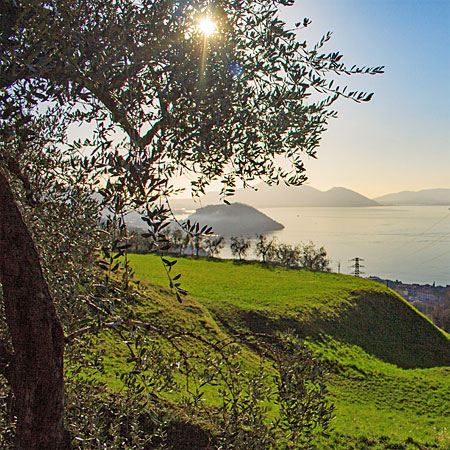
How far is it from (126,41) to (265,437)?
15.8 feet

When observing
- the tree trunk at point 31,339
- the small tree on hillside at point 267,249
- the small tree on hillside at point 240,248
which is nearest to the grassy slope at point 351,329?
the tree trunk at point 31,339

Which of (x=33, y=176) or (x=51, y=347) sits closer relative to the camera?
(x=51, y=347)

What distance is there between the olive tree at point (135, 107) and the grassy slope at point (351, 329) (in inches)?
552

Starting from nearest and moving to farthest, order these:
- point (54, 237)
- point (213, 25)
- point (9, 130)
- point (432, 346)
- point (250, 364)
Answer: point (9, 130)
point (213, 25)
point (54, 237)
point (250, 364)
point (432, 346)

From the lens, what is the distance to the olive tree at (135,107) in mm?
3234

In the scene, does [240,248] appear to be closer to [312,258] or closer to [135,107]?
[312,258]

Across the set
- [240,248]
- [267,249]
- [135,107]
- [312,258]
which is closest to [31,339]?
[135,107]

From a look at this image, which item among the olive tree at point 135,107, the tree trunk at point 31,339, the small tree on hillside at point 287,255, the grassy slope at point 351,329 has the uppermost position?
the olive tree at point 135,107

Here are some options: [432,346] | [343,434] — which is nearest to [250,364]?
[343,434]

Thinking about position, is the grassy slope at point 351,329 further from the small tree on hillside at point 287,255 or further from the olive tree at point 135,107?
the small tree on hillside at point 287,255

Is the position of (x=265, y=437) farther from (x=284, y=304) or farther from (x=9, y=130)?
(x=284, y=304)

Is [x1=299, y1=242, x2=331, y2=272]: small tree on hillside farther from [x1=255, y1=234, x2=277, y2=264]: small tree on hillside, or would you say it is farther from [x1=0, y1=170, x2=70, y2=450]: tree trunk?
[x1=0, y1=170, x2=70, y2=450]: tree trunk

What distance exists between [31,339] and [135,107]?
2.57 metres

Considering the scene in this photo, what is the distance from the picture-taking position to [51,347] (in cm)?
388
